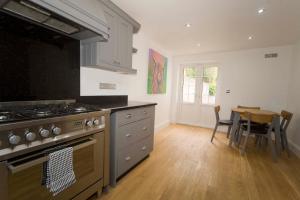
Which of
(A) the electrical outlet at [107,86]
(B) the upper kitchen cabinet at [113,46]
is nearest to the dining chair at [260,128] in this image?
(B) the upper kitchen cabinet at [113,46]

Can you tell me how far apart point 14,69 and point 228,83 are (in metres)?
4.63

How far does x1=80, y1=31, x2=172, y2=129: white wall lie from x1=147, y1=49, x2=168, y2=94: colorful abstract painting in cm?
13

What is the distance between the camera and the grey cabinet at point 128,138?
1775 mm

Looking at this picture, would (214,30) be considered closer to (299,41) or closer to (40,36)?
(299,41)

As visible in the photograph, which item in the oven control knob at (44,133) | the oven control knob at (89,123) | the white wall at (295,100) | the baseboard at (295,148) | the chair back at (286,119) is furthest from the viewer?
the white wall at (295,100)

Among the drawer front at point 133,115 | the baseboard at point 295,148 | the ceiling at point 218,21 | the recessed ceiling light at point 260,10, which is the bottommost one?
the baseboard at point 295,148

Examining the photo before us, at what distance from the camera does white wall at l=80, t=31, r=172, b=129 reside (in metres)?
2.16

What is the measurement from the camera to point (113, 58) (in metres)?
2.05

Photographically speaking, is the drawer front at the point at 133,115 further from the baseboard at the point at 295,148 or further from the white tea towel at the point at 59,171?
the baseboard at the point at 295,148

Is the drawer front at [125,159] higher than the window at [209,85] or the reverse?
the reverse

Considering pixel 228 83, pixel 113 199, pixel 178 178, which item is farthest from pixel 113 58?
pixel 228 83

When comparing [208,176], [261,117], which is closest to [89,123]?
[208,176]

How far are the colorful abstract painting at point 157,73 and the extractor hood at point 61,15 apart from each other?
6.62ft

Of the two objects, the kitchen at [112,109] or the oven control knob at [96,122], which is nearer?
the kitchen at [112,109]
